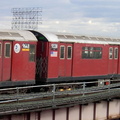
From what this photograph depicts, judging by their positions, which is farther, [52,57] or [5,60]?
[52,57]

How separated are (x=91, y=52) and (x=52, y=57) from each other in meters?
4.42

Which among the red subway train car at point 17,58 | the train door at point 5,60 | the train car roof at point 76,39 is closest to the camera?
the train door at point 5,60

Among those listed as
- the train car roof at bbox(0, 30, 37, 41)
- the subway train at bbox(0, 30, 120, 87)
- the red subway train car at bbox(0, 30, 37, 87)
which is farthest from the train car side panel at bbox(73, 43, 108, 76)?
the train car roof at bbox(0, 30, 37, 41)

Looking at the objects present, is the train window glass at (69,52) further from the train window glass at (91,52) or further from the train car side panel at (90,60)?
the train window glass at (91,52)

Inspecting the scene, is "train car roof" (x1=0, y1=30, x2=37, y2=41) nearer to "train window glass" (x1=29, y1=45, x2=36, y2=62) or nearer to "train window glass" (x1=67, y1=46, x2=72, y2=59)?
"train window glass" (x1=29, y1=45, x2=36, y2=62)

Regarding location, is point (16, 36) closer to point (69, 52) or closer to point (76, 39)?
point (69, 52)

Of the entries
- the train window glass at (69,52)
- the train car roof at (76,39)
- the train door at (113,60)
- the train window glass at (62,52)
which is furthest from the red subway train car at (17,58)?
the train door at (113,60)

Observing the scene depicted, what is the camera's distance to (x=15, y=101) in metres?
17.2

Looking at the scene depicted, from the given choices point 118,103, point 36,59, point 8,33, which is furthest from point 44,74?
point 118,103

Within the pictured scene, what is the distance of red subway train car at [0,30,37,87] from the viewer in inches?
758

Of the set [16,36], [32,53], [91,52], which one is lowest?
[32,53]

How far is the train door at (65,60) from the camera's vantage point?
23.0m

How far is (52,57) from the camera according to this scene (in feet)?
72.9

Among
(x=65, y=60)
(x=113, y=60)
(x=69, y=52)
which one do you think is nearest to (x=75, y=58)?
(x=69, y=52)
